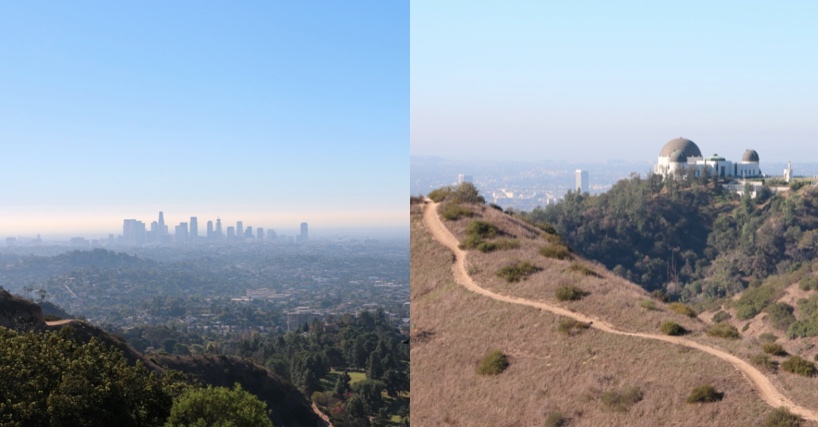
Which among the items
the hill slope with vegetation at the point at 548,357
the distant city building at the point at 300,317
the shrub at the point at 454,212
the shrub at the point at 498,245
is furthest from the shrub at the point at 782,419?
the distant city building at the point at 300,317

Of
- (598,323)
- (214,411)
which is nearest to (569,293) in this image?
(598,323)

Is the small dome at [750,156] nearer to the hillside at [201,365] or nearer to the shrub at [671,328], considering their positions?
the hillside at [201,365]

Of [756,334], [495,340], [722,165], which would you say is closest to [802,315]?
[756,334]

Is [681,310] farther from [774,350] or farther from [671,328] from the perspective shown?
[774,350]

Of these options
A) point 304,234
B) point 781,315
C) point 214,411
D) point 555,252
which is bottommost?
point 781,315

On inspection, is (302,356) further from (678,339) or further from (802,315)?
(678,339)

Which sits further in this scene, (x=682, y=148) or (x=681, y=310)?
(x=682, y=148)
